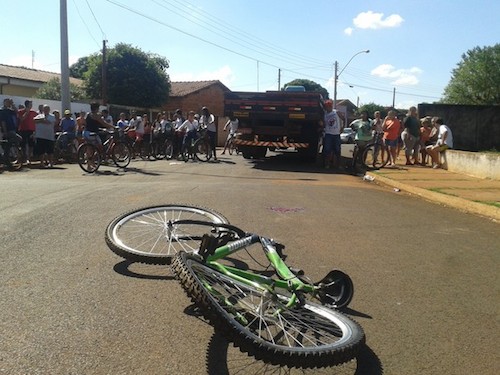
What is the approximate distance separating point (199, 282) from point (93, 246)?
315 centimetres

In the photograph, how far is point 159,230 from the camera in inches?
195

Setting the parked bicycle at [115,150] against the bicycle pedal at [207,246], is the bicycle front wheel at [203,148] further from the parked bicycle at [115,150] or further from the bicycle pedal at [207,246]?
the bicycle pedal at [207,246]

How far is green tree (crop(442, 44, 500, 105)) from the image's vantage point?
44.0m

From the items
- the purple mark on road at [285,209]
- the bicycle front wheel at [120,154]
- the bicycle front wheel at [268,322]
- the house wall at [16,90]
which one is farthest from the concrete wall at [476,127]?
the house wall at [16,90]

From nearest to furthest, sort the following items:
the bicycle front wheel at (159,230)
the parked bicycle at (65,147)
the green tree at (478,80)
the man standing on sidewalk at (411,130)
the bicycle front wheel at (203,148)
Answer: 1. the bicycle front wheel at (159,230)
2. the man standing on sidewalk at (411,130)
3. the parked bicycle at (65,147)
4. the bicycle front wheel at (203,148)
5. the green tree at (478,80)

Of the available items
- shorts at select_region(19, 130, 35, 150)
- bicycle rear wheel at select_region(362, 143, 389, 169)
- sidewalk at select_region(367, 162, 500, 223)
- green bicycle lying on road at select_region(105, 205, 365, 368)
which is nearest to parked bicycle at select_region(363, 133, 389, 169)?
bicycle rear wheel at select_region(362, 143, 389, 169)

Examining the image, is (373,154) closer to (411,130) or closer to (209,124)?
(411,130)

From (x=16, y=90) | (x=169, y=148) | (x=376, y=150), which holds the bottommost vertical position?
(x=169, y=148)

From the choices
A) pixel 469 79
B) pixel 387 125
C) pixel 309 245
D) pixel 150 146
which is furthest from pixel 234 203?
pixel 469 79

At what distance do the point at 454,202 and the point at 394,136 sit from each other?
5.85m

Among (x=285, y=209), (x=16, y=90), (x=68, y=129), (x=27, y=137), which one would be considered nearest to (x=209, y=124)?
(x=68, y=129)

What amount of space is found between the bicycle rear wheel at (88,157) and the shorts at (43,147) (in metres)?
2.07

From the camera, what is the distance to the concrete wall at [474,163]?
39.6ft

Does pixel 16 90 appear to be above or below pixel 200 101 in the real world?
below
